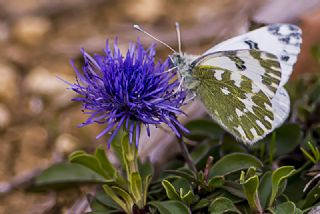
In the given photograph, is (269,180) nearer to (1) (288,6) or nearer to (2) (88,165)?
(2) (88,165)

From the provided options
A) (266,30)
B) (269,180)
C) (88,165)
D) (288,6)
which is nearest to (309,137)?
(269,180)

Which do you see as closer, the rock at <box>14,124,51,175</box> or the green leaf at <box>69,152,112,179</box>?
the green leaf at <box>69,152,112,179</box>

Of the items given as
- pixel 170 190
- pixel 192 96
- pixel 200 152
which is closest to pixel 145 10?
pixel 200 152

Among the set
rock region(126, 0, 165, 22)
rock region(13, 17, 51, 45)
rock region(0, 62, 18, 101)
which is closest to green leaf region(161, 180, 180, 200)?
rock region(0, 62, 18, 101)

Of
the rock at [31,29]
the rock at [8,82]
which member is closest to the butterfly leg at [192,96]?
the rock at [8,82]

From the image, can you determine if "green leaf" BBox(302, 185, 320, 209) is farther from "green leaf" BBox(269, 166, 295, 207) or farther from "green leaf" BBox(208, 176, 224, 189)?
"green leaf" BBox(208, 176, 224, 189)

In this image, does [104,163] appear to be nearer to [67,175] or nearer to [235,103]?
[67,175]

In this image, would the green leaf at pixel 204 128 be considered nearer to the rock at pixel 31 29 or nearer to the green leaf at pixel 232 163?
the green leaf at pixel 232 163
